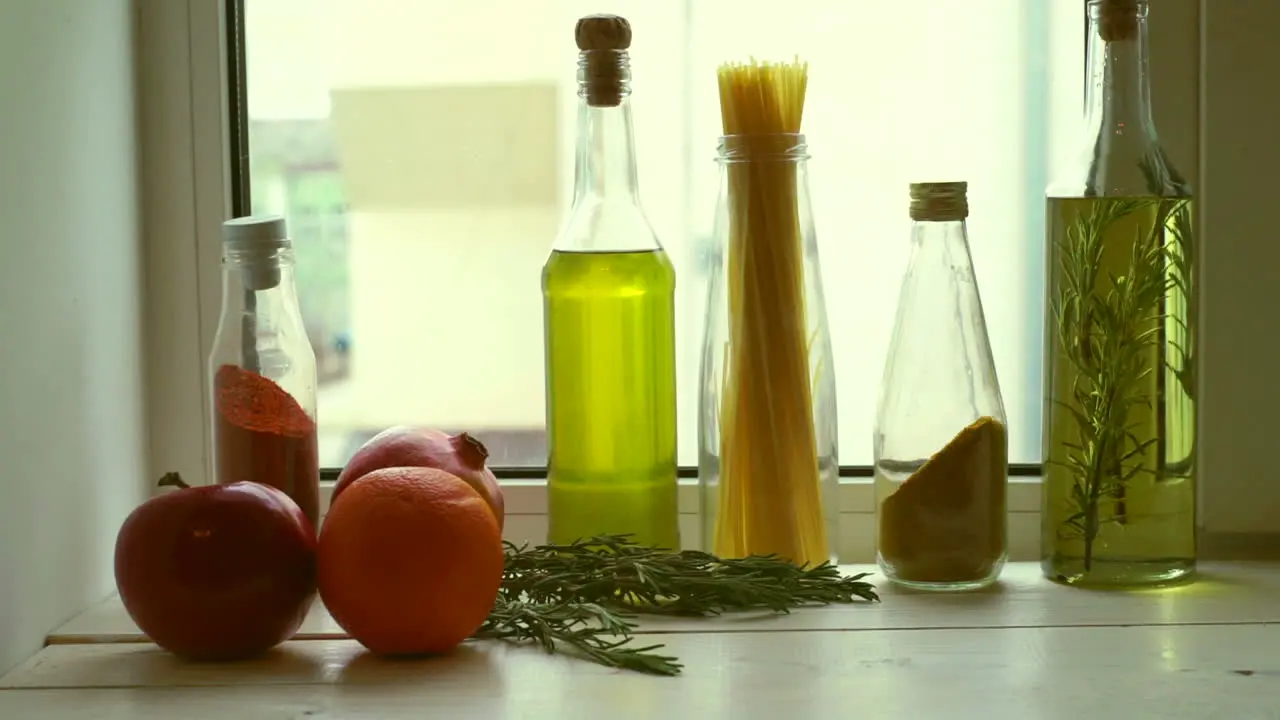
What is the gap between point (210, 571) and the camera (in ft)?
2.42

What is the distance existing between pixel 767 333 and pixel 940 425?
128mm

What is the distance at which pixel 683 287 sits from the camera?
1.06 meters

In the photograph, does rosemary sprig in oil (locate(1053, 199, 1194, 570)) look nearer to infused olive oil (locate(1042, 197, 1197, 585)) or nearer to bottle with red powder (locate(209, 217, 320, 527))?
infused olive oil (locate(1042, 197, 1197, 585))

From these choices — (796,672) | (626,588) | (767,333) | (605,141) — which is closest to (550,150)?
(605,141)

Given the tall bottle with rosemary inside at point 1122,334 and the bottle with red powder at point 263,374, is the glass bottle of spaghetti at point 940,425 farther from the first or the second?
the bottle with red powder at point 263,374

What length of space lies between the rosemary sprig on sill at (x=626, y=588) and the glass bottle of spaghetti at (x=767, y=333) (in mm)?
41

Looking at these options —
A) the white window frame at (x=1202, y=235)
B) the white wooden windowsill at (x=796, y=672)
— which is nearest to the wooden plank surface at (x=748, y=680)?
the white wooden windowsill at (x=796, y=672)

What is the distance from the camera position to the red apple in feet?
2.42

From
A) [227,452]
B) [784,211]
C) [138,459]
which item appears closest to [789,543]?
[784,211]

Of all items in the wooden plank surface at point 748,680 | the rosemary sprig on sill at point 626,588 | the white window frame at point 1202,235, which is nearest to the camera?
the wooden plank surface at point 748,680

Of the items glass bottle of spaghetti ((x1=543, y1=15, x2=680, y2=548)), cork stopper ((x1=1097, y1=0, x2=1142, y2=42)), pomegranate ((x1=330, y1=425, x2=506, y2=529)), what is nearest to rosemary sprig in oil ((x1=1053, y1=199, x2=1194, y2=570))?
cork stopper ((x1=1097, y1=0, x2=1142, y2=42))

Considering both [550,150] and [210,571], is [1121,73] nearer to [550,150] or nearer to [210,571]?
[550,150]

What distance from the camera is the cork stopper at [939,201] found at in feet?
2.89

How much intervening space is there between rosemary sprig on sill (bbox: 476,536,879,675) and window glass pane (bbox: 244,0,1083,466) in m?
0.22
